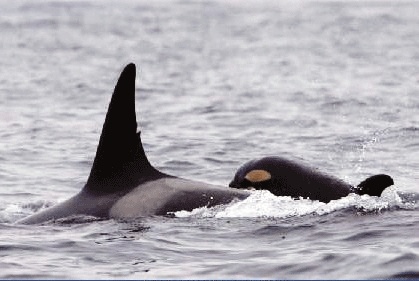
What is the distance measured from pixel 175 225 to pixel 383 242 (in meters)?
2.31

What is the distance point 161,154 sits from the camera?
65.9ft

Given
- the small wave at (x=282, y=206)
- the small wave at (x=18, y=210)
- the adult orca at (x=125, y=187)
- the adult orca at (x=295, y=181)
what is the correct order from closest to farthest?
1. the adult orca at (x=125, y=187)
2. the small wave at (x=282, y=206)
3. the adult orca at (x=295, y=181)
4. the small wave at (x=18, y=210)

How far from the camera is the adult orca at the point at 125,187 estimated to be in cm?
1225

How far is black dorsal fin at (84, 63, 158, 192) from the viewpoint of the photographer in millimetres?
12133

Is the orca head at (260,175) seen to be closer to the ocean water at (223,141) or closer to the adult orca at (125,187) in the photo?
the ocean water at (223,141)

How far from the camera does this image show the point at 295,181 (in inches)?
512

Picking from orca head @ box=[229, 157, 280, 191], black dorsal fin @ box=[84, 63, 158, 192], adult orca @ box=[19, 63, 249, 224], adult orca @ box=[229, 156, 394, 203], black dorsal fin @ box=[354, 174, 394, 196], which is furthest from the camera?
orca head @ box=[229, 157, 280, 191]

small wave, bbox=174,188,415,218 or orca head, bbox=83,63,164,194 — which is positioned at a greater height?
orca head, bbox=83,63,164,194

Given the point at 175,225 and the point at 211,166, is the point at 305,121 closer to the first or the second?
the point at 211,166

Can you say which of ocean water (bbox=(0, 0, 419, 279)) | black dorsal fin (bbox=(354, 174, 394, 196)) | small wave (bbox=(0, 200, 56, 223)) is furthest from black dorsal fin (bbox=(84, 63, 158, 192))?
black dorsal fin (bbox=(354, 174, 394, 196))

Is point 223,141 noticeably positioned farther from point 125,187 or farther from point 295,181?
point 125,187

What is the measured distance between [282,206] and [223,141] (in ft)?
28.7

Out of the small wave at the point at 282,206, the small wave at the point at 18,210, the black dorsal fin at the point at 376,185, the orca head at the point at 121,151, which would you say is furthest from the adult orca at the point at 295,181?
the small wave at the point at 18,210

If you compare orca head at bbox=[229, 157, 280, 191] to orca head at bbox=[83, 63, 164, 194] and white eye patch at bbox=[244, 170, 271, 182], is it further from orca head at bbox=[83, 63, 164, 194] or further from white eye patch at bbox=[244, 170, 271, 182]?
orca head at bbox=[83, 63, 164, 194]
